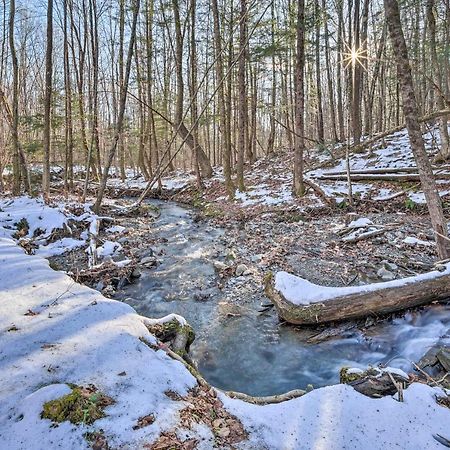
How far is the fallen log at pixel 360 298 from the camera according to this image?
4.77 meters

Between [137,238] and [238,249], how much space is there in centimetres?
318

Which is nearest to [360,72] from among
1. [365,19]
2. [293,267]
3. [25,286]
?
[365,19]

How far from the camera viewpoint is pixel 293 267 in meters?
6.83

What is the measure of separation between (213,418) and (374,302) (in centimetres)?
300

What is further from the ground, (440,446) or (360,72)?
(360,72)

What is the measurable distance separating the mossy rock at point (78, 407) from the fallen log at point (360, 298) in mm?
2984

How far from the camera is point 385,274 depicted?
19.9ft

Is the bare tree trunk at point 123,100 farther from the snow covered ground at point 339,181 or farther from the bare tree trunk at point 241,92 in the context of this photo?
the snow covered ground at point 339,181

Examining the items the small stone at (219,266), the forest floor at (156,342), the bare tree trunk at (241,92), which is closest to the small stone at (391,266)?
the forest floor at (156,342)

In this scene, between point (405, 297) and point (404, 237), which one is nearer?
point (405, 297)

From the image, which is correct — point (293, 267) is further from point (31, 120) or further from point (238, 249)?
point (31, 120)

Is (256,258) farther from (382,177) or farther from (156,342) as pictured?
(382,177)

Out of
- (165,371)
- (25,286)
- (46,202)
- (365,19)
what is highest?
(365,19)

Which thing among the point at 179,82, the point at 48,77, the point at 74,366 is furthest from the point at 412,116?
the point at 179,82
